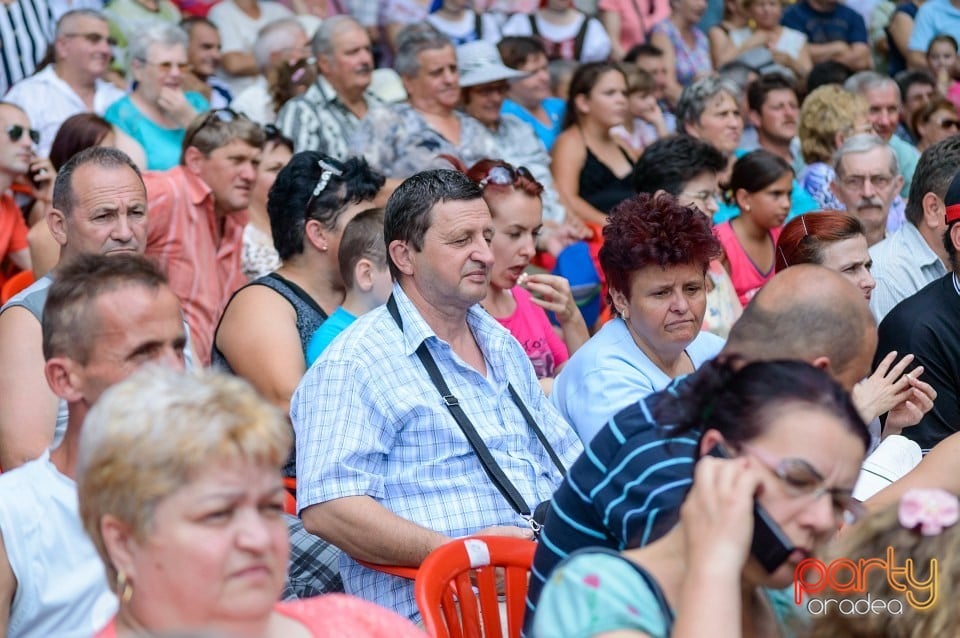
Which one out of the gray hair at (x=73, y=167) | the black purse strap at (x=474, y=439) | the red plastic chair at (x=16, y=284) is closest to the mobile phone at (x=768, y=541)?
the black purse strap at (x=474, y=439)

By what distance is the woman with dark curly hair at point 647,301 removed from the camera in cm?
392

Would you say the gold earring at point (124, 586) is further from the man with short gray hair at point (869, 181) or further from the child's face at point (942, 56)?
the child's face at point (942, 56)

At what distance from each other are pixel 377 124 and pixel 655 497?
4547 millimetres

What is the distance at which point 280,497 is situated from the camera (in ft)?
6.68

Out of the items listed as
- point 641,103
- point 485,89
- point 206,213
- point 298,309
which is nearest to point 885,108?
point 641,103

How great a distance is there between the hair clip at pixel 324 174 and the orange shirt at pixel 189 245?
2.98 feet

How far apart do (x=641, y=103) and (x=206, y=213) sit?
3.71 metres

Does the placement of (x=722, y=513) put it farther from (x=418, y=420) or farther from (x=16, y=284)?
(x=16, y=284)

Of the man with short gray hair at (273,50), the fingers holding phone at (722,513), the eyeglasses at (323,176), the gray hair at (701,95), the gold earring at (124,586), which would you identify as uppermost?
the fingers holding phone at (722,513)

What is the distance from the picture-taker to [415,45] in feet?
23.2

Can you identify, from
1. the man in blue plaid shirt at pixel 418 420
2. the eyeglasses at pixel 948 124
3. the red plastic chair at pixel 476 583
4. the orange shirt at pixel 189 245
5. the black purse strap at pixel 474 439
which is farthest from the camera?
the eyeglasses at pixel 948 124

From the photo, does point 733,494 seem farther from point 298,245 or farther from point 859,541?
point 298,245

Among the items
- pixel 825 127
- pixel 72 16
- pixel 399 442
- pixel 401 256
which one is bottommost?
pixel 825 127

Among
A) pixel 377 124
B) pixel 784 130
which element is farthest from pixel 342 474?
pixel 784 130
